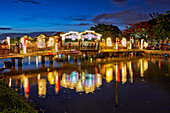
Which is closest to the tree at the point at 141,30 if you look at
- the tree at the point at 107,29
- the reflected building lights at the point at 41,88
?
the tree at the point at 107,29

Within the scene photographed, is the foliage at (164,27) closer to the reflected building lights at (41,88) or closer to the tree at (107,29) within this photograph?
the tree at (107,29)

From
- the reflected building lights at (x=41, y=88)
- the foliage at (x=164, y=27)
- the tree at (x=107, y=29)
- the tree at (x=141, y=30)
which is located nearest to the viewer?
the reflected building lights at (x=41, y=88)

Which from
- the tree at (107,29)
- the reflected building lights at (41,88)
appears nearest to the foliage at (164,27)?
the tree at (107,29)

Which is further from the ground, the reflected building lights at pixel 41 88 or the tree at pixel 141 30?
the tree at pixel 141 30

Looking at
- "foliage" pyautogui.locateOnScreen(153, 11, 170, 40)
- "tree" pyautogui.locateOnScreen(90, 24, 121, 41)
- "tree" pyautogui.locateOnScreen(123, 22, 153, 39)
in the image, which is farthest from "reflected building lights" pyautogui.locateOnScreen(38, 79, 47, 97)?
"tree" pyautogui.locateOnScreen(90, 24, 121, 41)

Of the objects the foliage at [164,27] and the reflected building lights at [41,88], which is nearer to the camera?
the reflected building lights at [41,88]

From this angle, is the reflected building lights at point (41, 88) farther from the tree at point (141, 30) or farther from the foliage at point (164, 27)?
the tree at point (141, 30)

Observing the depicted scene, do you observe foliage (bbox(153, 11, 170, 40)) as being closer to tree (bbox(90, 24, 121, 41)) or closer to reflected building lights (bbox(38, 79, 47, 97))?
tree (bbox(90, 24, 121, 41))

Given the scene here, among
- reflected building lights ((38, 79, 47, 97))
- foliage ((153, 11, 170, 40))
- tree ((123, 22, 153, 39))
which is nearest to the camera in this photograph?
reflected building lights ((38, 79, 47, 97))

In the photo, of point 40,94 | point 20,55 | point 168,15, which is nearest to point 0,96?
point 40,94

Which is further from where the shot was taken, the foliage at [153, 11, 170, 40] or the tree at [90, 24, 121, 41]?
the tree at [90, 24, 121, 41]

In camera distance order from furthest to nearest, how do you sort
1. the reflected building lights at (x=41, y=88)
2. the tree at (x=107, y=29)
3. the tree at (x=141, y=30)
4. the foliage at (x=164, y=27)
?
the tree at (x=107, y=29) < the tree at (x=141, y=30) < the foliage at (x=164, y=27) < the reflected building lights at (x=41, y=88)

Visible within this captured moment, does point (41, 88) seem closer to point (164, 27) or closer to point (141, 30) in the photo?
Result: point (164, 27)

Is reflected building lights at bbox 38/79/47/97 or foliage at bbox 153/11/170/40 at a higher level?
foliage at bbox 153/11/170/40
